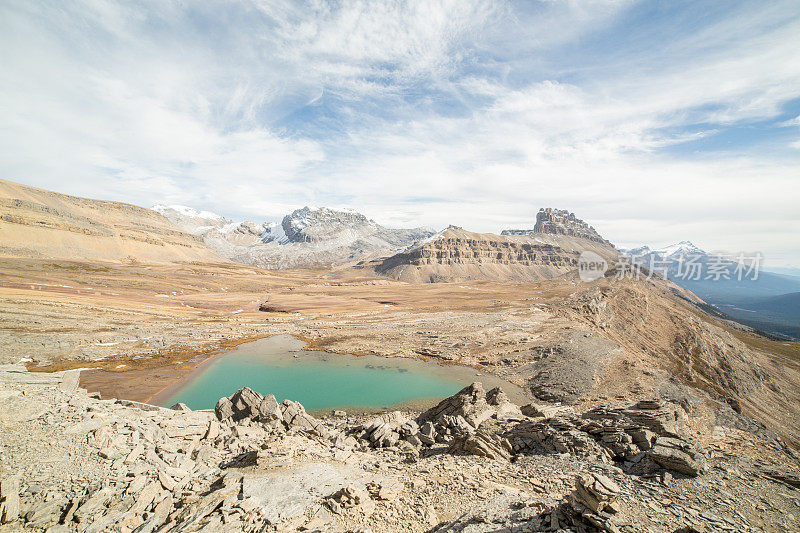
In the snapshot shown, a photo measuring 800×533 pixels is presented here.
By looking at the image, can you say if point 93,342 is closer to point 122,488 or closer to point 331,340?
point 331,340

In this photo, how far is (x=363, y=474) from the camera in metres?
14.9

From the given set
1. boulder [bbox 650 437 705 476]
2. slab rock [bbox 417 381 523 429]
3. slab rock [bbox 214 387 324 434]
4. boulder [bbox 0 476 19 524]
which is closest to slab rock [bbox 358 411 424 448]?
slab rock [bbox 417 381 523 429]

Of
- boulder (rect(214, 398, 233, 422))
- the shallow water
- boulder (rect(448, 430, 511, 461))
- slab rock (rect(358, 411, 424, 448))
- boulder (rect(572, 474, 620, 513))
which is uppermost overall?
boulder (rect(572, 474, 620, 513))

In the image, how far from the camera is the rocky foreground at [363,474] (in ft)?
32.6

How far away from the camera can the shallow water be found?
3100 centimetres

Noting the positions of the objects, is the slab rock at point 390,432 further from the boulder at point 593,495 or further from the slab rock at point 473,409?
the boulder at point 593,495

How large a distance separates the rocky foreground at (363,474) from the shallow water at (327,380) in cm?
1143

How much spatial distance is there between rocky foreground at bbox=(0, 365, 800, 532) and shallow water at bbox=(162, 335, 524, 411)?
11.4 m

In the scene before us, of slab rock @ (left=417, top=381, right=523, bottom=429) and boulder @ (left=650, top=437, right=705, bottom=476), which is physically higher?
boulder @ (left=650, top=437, right=705, bottom=476)

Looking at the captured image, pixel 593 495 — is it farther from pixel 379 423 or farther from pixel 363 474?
pixel 379 423

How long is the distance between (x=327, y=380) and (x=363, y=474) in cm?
2261

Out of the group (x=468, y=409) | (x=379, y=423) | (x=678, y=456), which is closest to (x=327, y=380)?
(x=379, y=423)

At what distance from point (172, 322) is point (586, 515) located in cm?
6230

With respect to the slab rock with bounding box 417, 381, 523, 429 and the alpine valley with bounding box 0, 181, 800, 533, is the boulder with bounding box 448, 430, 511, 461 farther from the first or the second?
the slab rock with bounding box 417, 381, 523, 429
